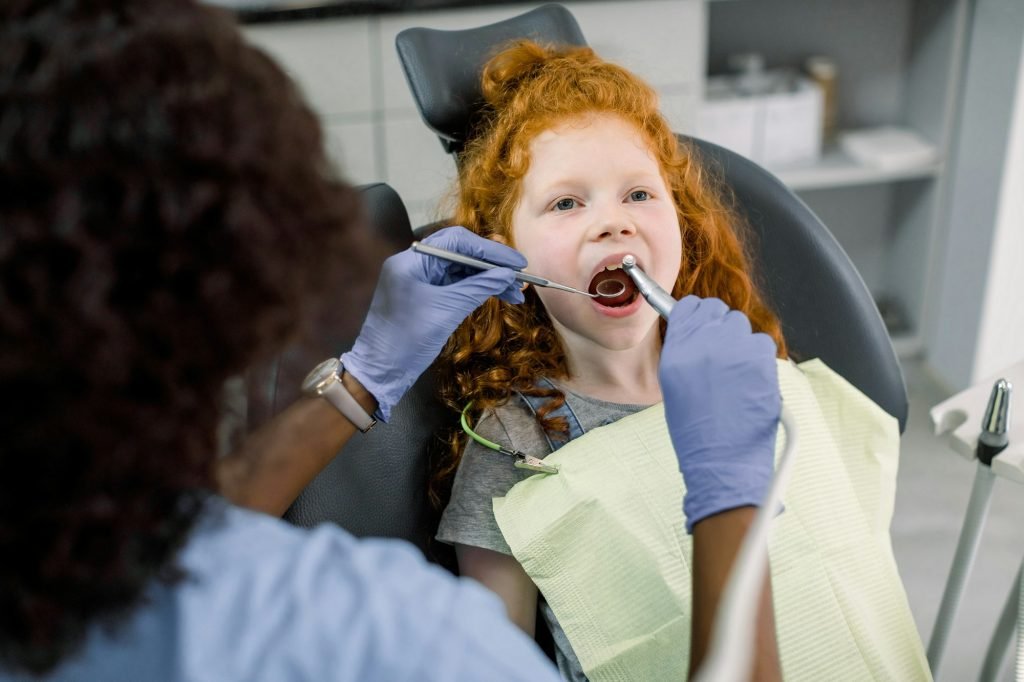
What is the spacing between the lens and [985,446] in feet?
4.06

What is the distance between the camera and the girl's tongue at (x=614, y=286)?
47.8 inches

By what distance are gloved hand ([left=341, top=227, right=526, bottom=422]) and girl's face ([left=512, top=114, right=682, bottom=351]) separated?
6 cm

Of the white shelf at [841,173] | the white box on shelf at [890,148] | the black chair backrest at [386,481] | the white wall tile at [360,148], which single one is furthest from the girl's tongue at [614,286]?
the white box on shelf at [890,148]

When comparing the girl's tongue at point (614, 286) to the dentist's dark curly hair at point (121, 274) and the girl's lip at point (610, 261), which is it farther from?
the dentist's dark curly hair at point (121, 274)

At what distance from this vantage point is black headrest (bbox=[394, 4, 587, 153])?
1.38 m

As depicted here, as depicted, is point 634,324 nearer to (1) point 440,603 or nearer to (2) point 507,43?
(2) point 507,43

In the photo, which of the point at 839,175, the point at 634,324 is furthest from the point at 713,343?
the point at 839,175

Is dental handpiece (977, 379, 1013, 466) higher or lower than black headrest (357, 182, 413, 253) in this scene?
lower

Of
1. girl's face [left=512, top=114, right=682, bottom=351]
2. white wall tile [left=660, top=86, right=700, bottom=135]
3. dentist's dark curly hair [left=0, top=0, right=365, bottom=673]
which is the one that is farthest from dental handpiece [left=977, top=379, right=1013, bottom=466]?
white wall tile [left=660, top=86, right=700, bottom=135]

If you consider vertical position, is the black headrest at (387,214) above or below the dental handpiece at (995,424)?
above

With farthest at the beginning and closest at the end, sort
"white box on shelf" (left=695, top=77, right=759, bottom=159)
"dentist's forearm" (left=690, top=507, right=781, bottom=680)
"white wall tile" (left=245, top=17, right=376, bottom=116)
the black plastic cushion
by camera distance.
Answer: "white box on shelf" (left=695, top=77, right=759, bottom=159), "white wall tile" (left=245, top=17, right=376, bottom=116), the black plastic cushion, "dentist's forearm" (left=690, top=507, right=781, bottom=680)

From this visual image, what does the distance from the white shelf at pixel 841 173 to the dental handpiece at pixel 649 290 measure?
59.0 inches

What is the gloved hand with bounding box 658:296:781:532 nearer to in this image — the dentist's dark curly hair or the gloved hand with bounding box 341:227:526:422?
the gloved hand with bounding box 341:227:526:422

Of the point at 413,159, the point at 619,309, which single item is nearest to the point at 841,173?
the point at 413,159
